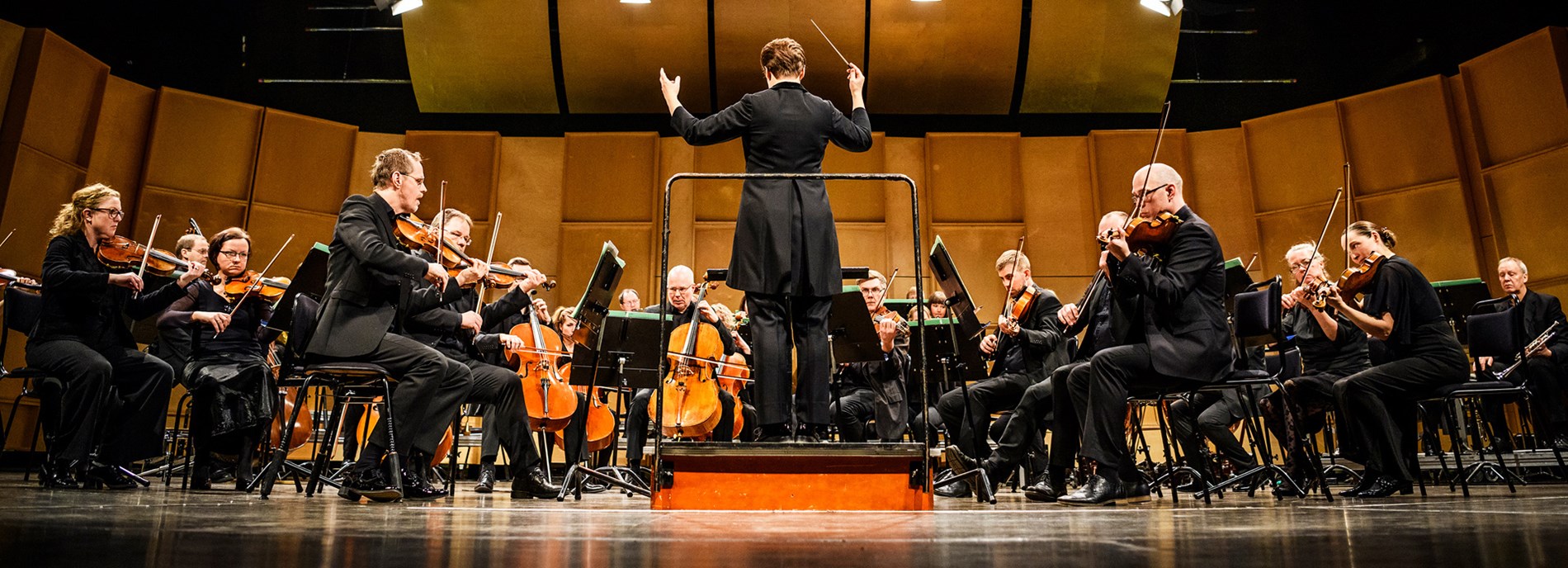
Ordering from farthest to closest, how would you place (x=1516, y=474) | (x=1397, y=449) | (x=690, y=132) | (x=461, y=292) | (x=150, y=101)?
(x=150, y=101)
(x=1516, y=474)
(x=461, y=292)
(x=1397, y=449)
(x=690, y=132)

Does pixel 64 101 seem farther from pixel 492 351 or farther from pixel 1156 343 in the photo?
pixel 1156 343

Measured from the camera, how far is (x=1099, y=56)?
813cm

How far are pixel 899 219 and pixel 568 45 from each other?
130 inches

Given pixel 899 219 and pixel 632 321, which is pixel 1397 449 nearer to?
pixel 632 321

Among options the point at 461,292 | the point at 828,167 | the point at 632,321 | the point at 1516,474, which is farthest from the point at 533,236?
the point at 1516,474

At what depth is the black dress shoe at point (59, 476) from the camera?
11.9 feet

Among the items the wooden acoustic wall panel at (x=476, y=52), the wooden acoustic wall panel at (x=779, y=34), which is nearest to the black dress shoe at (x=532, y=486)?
the wooden acoustic wall panel at (x=779, y=34)

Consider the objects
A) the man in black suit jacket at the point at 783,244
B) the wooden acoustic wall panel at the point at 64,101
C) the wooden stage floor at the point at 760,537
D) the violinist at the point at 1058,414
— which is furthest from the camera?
the wooden acoustic wall panel at the point at 64,101

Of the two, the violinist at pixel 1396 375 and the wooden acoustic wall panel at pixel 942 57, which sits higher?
the wooden acoustic wall panel at pixel 942 57

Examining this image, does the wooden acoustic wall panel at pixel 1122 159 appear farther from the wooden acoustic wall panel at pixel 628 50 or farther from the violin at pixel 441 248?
the violin at pixel 441 248

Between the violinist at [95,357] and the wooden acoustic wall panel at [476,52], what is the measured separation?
164 inches

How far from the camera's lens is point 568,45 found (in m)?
8.07

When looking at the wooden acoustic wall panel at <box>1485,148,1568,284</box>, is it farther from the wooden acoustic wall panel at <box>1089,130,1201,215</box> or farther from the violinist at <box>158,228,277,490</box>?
the violinist at <box>158,228,277,490</box>

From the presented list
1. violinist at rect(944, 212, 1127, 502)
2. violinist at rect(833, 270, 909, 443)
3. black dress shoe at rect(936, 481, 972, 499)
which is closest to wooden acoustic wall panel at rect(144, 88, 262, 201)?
violinist at rect(833, 270, 909, 443)
